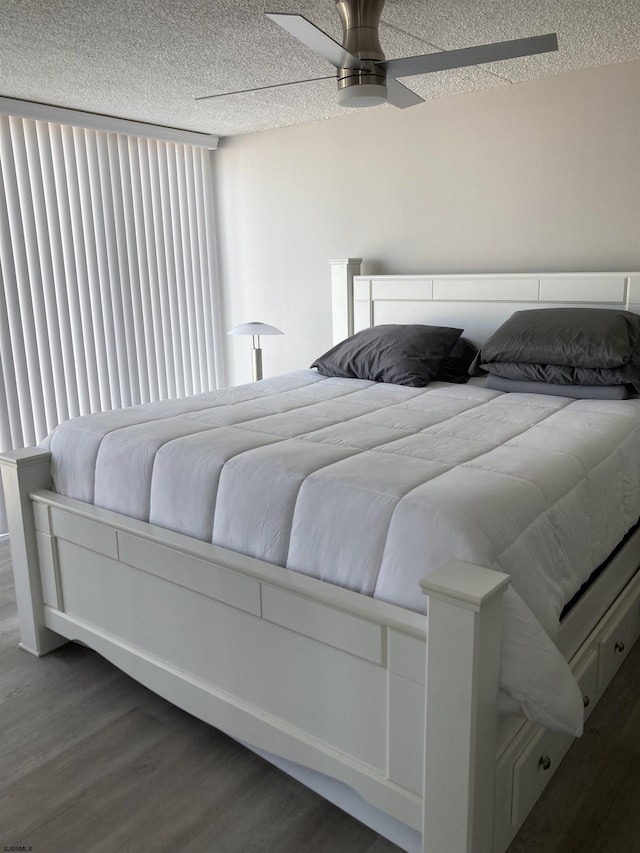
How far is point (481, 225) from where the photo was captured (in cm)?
359

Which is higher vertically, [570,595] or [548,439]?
[548,439]

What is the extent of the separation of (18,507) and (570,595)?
1.83m

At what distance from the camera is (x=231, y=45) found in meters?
2.69

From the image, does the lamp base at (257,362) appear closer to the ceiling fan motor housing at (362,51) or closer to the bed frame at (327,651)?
the bed frame at (327,651)

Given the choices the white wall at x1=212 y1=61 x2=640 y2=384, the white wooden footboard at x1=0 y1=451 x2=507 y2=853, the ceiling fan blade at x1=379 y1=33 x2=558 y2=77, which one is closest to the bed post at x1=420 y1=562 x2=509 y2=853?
the white wooden footboard at x1=0 y1=451 x2=507 y2=853

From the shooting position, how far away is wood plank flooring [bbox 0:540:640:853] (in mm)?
1698

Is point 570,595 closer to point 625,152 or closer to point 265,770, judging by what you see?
point 265,770

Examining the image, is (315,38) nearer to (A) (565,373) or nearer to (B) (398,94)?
(B) (398,94)

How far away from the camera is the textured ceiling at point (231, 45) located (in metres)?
2.34

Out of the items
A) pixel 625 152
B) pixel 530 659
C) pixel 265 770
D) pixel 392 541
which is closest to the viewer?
pixel 530 659

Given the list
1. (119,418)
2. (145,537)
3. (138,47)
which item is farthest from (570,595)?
(138,47)

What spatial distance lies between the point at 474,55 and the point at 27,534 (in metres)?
2.14

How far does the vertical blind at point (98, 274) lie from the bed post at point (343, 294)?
112cm

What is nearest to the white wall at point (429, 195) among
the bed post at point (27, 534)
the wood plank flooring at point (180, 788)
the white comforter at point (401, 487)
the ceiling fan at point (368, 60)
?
the white comforter at point (401, 487)
